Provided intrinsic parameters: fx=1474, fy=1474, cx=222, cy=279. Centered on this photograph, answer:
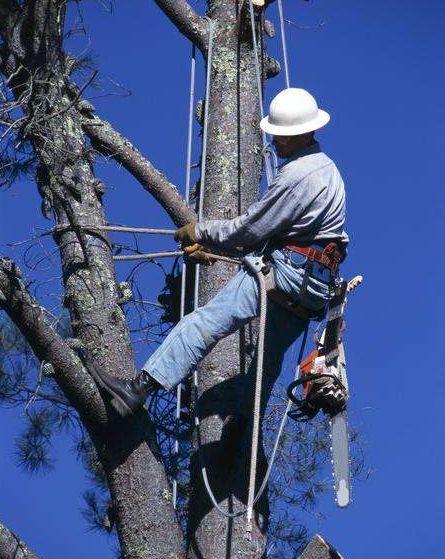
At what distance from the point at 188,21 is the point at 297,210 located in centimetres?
176

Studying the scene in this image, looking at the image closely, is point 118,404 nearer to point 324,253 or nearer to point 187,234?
point 187,234

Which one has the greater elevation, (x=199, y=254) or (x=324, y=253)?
(x=199, y=254)

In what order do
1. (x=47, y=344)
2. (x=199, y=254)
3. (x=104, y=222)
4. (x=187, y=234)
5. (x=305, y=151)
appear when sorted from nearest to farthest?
(x=47, y=344), (x=305, y=151), (x=187, y=234), (x=199, y=254), (x=104, y=222)

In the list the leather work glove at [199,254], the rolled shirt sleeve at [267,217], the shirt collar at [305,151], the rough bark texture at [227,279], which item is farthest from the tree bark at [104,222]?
the shirt collar at [305,151]

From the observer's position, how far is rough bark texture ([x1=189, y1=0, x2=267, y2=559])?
5496 mm

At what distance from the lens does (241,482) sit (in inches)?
218

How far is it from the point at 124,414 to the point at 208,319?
0.46 meters

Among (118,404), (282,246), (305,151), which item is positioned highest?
(305,151)

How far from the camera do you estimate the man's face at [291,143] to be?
555 centimetres

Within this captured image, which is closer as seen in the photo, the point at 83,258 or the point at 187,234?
the point at 187,234

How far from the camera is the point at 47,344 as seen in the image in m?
5.20

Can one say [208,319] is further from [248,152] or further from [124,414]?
[248,152]

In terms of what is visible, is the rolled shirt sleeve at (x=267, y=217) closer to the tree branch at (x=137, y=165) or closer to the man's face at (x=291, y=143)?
the man's face at (x=291, y=143)

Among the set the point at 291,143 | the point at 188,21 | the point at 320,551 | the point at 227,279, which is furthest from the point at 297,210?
the point at 188,21
